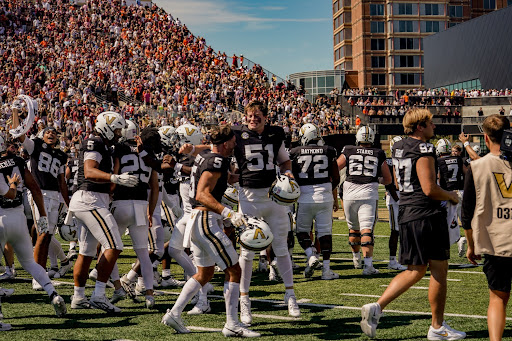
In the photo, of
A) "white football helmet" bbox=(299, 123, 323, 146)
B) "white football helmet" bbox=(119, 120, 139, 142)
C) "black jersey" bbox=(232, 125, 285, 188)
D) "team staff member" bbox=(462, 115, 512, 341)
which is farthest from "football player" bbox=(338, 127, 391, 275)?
"team staff member" bbox=(462, 115, 512, 341)

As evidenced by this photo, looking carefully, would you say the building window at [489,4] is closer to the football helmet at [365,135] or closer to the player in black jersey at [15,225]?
the football helmet at [365,135]

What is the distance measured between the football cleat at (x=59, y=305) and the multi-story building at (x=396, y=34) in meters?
78.0

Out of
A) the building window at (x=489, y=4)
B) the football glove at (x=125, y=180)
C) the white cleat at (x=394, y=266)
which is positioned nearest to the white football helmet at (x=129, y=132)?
the football glove at (x=125, y=180)

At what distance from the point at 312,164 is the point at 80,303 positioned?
3.72 meters

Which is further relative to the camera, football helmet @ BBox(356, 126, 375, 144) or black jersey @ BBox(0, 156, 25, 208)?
football helmet @ BBox(356, 126, 375, 144)

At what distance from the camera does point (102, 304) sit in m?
7.52

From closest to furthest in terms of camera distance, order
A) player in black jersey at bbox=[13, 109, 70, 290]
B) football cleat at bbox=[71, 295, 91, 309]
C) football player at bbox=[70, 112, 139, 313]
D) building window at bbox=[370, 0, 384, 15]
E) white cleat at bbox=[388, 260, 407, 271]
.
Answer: football player at bbox=[70, 112, 139, 313], football cleat at bbox=[71, 295, 91, 309], player in black jersey at bbox=[13, 109, 70, 290], white cleat at bbox=[388, 260, 407, 271], building window at bbox=[370, 0, 384, 15]

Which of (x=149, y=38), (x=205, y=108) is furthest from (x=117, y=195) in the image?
(x=149, y=38)

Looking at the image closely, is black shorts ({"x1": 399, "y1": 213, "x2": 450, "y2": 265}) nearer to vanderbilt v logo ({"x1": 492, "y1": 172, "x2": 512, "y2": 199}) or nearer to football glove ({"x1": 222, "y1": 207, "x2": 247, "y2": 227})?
vanderbilt v logo ({"x1": 492, "y1": 172, "x2": 512, "y2": 199})

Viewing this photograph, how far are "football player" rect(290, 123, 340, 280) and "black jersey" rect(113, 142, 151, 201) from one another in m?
2.70

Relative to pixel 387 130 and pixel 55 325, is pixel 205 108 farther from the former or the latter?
pixel 55 325

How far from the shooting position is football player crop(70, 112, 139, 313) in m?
7.48

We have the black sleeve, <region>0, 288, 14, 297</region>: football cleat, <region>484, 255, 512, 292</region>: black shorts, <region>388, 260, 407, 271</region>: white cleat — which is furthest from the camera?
<region>388, 260, 407, 271</region>: white cleat

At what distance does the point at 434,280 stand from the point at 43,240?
514 cm
